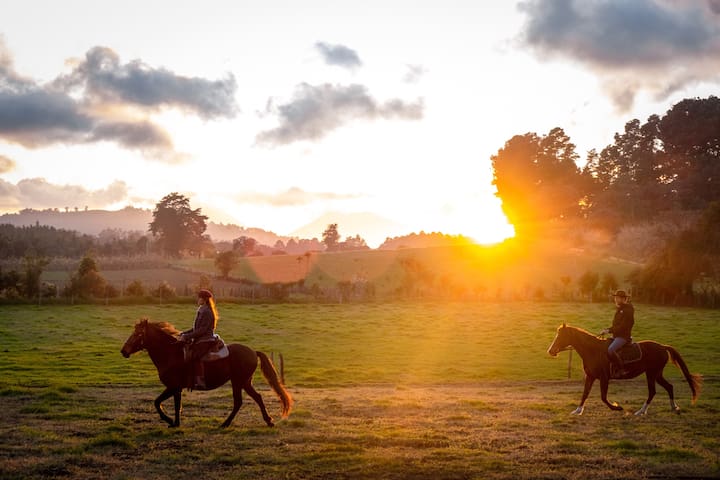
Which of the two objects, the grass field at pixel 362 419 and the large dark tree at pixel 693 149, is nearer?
the grass field at pixel 362 419

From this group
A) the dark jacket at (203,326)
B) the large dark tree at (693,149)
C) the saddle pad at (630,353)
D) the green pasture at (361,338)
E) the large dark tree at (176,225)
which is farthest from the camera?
the large dark tree at (176,225)

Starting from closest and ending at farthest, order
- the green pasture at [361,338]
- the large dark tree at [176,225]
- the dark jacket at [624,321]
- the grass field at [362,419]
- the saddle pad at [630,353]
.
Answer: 1. the grass field at [362,419]
2. the dark jacket at [624,321]
3. the saddle pad at [630,353]
4. the green pasture at [361,338]
5. the large dark tree at [176,225]

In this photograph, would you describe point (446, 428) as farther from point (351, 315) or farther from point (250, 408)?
point (351, 315)

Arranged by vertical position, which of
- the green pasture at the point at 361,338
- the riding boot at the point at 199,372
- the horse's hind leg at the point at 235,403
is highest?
the riding boot at the point at 199,372

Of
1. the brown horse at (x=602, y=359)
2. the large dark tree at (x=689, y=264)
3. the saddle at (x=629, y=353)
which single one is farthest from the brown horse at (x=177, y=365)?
the large dark tree at (x=689, y=264)

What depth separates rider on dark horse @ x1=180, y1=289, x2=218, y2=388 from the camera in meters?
15.3

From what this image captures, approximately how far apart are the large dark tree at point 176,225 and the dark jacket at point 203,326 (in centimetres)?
11517

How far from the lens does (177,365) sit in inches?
613

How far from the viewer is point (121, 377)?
1080 inches

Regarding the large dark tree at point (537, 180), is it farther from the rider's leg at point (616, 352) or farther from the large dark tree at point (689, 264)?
the rider's leg at point (616, 352)

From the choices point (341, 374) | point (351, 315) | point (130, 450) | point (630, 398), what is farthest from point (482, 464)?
point (351, 315)

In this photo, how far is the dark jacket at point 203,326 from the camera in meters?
15.3

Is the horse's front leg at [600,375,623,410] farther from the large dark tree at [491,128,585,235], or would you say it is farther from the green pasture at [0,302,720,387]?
the large dark tree at [491,128,585,235]

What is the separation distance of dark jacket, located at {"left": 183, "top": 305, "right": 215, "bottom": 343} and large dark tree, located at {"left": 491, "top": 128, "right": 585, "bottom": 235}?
335 feet
